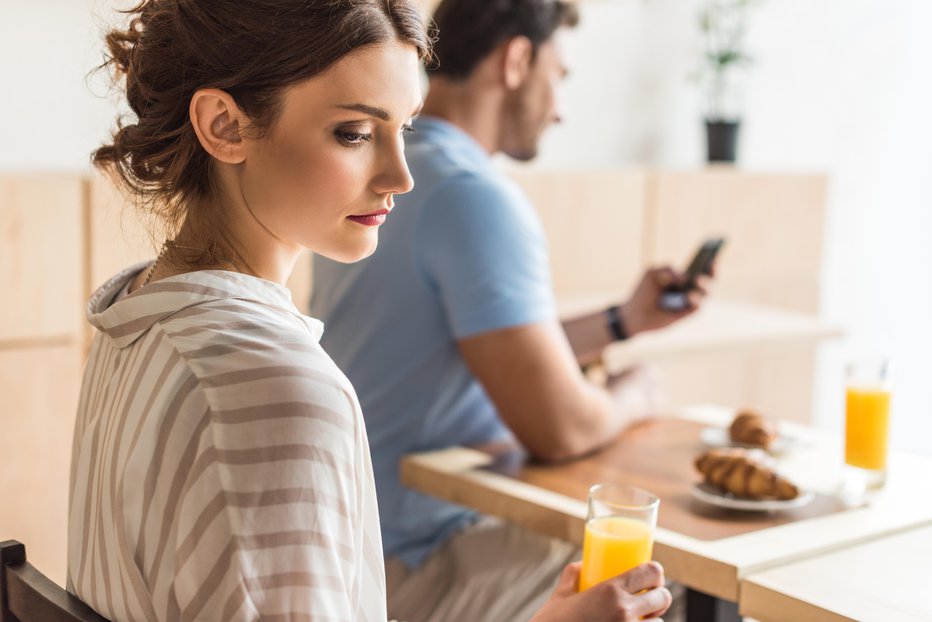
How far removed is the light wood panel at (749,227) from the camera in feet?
11.5

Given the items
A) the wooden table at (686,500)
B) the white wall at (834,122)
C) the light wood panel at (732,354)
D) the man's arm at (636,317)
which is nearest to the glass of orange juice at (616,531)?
the wooden table at (686,500)

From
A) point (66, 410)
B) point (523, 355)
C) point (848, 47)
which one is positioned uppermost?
point (848, 47)

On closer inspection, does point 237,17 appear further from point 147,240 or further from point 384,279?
point 384,279

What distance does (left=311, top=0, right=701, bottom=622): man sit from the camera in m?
1.57

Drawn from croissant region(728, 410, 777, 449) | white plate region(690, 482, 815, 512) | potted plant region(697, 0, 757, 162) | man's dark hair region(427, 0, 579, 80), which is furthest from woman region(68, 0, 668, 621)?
potted plant region(697, 0, 757, 162)

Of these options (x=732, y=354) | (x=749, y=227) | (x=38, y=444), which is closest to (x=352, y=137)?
(x=38, y=444)

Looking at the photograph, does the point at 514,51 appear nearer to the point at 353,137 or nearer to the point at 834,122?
the point at 353,137

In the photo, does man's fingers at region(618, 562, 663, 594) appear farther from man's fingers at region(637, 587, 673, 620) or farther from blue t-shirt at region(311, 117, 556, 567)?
blue t-shirt at region(311, 117, 556, 567)

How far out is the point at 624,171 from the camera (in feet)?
11.1

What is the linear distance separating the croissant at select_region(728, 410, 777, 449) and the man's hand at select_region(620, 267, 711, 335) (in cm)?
29

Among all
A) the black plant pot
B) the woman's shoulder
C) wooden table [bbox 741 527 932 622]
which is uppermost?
the black plant pot

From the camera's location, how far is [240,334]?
2.80ft

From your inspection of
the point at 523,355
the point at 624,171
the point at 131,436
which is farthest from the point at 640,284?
the point at 624,171

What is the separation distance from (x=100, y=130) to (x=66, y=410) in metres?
0.66
